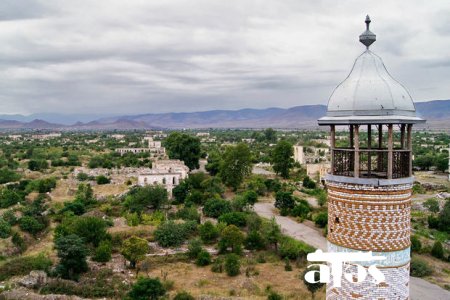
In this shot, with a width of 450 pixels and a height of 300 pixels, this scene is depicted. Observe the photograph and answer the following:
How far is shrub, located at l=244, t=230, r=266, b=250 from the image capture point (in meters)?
24.9

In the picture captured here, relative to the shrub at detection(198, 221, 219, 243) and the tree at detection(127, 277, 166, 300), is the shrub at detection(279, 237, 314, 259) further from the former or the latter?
the tree at detection(127, 277, 166, 300)

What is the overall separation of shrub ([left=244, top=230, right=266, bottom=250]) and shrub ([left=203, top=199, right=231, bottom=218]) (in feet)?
20.1

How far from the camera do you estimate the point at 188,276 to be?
68.0ft

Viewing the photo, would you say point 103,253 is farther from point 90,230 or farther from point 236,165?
point 236,165

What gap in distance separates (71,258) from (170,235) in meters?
6.52

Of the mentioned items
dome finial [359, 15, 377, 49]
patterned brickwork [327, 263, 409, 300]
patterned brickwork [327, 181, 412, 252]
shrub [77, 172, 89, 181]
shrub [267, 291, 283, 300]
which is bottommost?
shrub [267, 291, 283, 300]

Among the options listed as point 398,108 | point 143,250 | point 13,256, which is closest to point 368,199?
point 398,108

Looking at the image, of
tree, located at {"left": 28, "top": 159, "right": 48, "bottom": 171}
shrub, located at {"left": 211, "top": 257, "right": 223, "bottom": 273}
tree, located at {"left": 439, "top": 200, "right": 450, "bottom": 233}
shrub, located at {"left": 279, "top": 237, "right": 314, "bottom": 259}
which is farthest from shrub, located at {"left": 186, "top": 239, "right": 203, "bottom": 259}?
tree, located at {"left": 28, "top": 159, "right": 48, "bottom": 171}

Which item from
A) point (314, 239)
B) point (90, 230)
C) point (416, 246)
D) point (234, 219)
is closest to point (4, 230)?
point (90, 230)

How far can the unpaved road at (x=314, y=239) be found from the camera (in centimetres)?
1883

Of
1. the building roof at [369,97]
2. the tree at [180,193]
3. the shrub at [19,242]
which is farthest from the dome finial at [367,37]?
the tree at [180,193]

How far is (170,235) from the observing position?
25266 millimetres

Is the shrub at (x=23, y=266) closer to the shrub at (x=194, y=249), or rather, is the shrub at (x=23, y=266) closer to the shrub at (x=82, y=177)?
the shrub at (x=194, y=249)

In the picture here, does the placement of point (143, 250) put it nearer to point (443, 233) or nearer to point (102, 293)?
point (102, 293)
